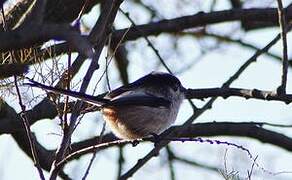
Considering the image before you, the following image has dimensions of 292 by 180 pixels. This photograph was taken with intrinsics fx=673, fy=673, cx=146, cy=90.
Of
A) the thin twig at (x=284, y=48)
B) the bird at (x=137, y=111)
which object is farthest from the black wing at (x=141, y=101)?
the thin twig at (x=284, y=48)

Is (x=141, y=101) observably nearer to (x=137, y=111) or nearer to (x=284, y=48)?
(x=137, y=111)

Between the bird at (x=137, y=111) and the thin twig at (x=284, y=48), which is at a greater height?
the bird at (x=137, y=111)

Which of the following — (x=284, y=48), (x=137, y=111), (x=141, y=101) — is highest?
(x=141, y=101)

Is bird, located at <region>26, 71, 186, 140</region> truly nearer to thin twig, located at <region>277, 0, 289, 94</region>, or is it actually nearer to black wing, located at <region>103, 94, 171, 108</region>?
black wing, located at <region>103, 94, 171, 108</region>

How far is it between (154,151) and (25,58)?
1285 mm

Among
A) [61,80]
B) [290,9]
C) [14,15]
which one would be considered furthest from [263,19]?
[61,80]

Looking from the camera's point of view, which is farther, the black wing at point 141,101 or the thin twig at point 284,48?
the black wing at point 141,101

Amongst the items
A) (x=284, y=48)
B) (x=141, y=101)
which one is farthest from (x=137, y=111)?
(x=284, y=48)

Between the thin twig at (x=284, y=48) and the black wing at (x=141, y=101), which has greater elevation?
the black wing at (x=141, y=101)

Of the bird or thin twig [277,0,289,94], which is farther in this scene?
the bird

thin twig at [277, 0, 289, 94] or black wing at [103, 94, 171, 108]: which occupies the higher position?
black wing at [103, 94, 171, 108]

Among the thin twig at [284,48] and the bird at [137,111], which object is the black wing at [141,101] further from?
the thin twig at [284,48]

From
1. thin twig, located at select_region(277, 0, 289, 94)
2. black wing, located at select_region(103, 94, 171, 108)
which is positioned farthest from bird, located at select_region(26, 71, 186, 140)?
thin twig, located at select_region(277, 0, 289, 94)

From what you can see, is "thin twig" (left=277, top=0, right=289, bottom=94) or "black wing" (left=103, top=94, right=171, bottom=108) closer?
"thin twig" (left=277, top=0, right=289, bottom=94)
